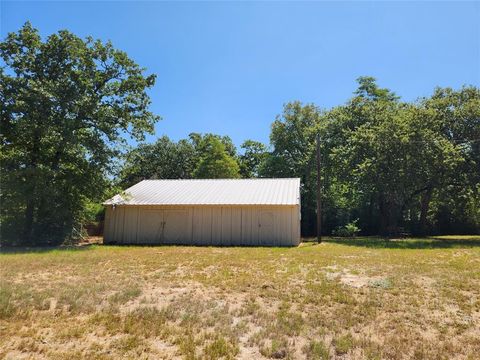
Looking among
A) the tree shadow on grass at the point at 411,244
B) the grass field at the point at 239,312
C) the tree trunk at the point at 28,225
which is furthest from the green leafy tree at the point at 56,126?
the tree shadow on grass at the point at 411,244

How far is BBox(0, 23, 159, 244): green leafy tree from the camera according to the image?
18344mm

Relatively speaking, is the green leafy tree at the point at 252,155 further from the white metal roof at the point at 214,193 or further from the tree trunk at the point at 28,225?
the tree trunk at the point at 28,225

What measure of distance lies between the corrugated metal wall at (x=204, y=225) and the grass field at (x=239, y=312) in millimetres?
9568

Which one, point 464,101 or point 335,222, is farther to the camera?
point 335,222

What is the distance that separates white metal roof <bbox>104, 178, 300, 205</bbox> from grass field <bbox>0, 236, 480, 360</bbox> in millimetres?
10407

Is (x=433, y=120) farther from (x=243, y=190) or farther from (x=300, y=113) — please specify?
(x=300, y=113)

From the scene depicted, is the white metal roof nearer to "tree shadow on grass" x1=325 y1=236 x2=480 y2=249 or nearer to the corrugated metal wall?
the corrugated metal wall

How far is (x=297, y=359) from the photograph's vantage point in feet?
15.4

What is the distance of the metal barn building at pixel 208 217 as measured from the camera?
20.9 m

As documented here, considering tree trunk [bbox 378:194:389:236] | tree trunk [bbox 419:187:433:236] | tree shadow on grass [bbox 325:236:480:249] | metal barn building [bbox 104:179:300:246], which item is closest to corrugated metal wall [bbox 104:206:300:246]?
metal barn building [bbox 104:179:300:246]

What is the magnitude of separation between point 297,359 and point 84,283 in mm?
6128

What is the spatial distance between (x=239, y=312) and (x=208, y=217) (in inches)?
601

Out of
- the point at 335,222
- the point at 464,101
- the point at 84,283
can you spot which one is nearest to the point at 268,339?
the point at 84,283

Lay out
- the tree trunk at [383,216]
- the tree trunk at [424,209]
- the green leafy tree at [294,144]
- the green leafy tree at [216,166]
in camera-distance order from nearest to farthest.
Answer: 1. the tree trunk at [424,209]
2. the tree trunk at [383,216]
3. the green leafy tree at [294,144]
4. the green leafy tree at [216,166]
